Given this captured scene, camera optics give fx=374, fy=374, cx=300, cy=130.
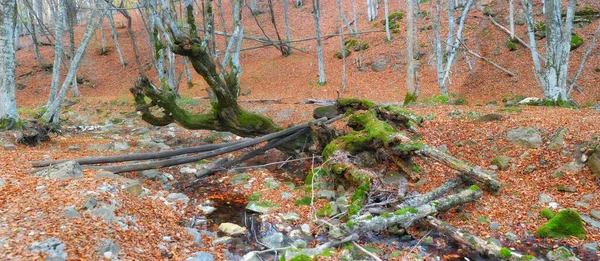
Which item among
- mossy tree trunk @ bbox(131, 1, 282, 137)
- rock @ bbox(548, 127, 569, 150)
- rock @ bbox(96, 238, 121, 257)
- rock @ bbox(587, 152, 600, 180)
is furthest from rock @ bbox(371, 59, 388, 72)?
rock @ bbox(96, 238, 121, 257)

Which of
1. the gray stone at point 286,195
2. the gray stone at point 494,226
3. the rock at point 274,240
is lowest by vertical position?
the gray stone at point 494,226

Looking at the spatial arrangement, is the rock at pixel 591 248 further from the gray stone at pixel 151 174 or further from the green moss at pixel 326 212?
the gray stone at pixel 151 174

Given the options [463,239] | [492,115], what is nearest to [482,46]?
[492,115]

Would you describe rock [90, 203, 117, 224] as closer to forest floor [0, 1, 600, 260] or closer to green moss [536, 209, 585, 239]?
forest floor [0, 1, 600, 260]

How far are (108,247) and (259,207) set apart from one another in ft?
9.18

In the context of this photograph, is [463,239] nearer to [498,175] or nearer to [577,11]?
[498,175]

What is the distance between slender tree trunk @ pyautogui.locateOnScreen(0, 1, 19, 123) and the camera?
9.19m

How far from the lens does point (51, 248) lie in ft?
12.1

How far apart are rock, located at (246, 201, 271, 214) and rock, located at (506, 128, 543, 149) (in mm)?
5147

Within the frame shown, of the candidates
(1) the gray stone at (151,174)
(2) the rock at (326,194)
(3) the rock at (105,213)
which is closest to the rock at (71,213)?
(3) the rock at (105,213)

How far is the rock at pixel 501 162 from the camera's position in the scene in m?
7.21

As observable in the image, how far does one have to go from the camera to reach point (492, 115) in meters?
8.70

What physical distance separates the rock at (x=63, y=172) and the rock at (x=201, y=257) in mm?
2824

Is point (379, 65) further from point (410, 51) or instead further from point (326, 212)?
point (326, 212)
